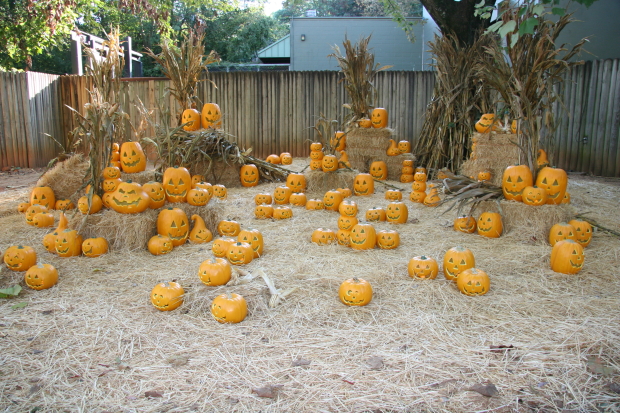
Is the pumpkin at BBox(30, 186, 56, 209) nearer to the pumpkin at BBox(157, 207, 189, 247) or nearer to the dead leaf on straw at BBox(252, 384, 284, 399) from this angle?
the pumpkin at BBox(157, 207, 189, 247)

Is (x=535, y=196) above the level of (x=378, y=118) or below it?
below

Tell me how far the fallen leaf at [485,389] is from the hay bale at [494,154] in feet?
14.0

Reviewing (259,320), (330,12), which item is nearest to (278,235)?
(259,320)

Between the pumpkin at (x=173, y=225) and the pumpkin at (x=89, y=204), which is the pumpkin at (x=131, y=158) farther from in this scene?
the pumpkin at (x=173, y=225)

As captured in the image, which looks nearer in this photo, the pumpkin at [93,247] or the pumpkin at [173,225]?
the pumpkin at [93,247]

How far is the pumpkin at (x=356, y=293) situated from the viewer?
2791 millimetres

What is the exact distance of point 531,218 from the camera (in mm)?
4039

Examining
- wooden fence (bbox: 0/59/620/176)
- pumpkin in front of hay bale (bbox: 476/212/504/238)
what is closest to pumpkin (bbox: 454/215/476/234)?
pumpkin in front of hay bale (bbox: 476/212/504/238)

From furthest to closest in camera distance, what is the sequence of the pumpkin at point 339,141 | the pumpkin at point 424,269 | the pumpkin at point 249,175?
the pumpkin at point 339,141 < the pumpkin at point 249,175 < the pumpkin at point 424,269

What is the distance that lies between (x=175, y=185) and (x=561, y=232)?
131 inches

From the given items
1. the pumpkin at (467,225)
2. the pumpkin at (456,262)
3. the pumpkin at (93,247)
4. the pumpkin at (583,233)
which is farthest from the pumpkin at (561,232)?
the pumpkin at (93,247)

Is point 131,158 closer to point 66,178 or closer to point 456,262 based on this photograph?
point 66,178

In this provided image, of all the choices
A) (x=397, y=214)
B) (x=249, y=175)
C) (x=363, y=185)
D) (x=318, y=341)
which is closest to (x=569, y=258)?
(x=397, y=214)

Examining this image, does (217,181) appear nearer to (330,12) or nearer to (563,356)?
(563,356)
